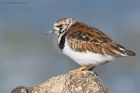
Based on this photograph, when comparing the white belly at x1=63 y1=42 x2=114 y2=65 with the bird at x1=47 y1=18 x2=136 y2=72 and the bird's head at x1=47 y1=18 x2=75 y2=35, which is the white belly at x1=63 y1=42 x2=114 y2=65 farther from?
the bird's head at x1=47 y1=18 x2=75 y2=35

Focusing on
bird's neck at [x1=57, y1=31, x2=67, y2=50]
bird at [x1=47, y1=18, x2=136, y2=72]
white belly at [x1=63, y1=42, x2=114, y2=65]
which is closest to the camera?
white belly at [x1=63, y1=42, x2=114, y2=65]

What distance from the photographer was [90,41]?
14.8 metres

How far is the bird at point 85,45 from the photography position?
14.4 m

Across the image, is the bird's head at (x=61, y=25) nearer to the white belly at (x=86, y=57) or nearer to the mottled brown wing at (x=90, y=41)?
the mottled brown wing at (x=90, y=41)

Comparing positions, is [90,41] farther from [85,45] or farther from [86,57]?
[86,57]

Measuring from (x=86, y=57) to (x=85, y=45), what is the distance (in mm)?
340

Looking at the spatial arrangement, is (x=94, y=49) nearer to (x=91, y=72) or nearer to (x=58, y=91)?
(x=91, y=72)

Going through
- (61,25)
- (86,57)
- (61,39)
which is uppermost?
(61,25)

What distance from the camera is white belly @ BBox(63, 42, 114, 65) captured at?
47.0 ft

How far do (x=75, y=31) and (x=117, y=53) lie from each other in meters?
0.83

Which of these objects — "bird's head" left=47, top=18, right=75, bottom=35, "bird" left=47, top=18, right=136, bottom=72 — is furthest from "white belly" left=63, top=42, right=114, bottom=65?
"bird's head" left=47, top=18, right=75, bottom=35

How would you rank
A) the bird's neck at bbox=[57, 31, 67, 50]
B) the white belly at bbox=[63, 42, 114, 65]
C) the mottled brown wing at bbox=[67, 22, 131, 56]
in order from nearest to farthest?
the white belly at bbox=[63, 42, 114, 65] < the mottled brown wing at bbox=[67, 22, 131, 56] < the bird's neck at bbox=[57, 31, 67, 50]

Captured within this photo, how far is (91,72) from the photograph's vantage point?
1359 centimetres

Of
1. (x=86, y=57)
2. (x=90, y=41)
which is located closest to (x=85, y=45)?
(x=90, y=41)
